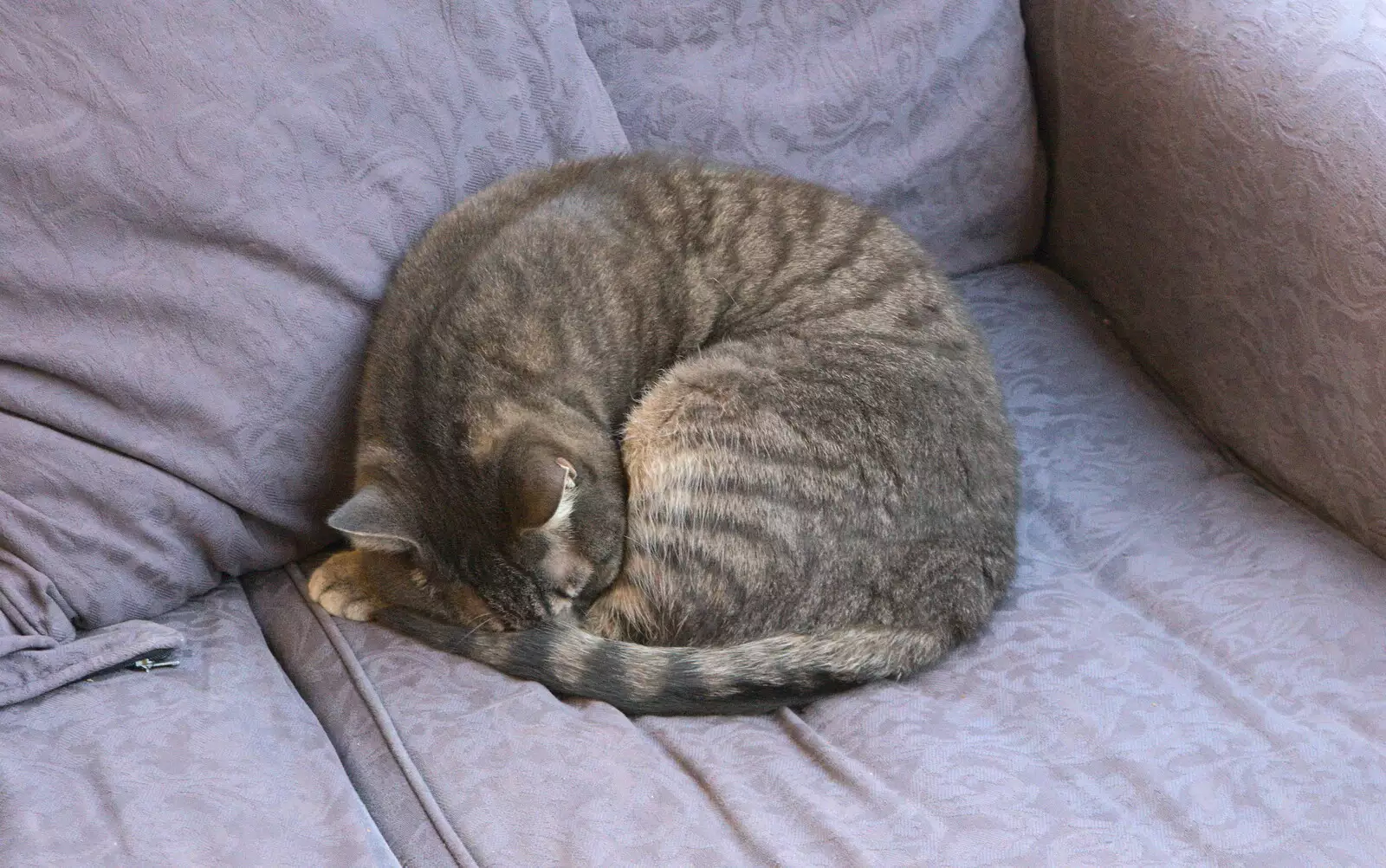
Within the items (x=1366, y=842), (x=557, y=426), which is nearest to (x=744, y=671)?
(x=557, y=426)

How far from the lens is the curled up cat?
1456 mm

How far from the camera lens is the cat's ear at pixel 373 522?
138cm

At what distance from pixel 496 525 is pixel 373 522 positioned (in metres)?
0.15

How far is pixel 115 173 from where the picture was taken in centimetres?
138

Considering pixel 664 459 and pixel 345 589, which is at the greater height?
pixel 664 459

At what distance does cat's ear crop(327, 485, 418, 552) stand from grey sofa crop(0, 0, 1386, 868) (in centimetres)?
15

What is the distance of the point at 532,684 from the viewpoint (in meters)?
1.43

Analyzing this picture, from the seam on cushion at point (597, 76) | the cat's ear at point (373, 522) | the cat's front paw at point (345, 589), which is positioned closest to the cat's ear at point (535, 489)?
the cat's ear at point (373, 522)

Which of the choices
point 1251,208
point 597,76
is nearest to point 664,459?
point 597,76

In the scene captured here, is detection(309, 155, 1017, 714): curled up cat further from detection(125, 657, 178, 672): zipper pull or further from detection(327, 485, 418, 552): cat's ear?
detection(125, 657, 178, 672): zipper pull

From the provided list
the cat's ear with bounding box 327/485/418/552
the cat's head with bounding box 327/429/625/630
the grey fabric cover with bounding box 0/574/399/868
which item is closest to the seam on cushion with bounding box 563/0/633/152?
the cat's head with bounding box 327/429/625/630

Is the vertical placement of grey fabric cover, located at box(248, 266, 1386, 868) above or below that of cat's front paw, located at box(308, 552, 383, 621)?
above

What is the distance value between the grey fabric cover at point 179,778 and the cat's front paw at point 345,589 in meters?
0.13

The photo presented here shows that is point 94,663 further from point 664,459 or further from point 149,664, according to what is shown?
point 664,459
